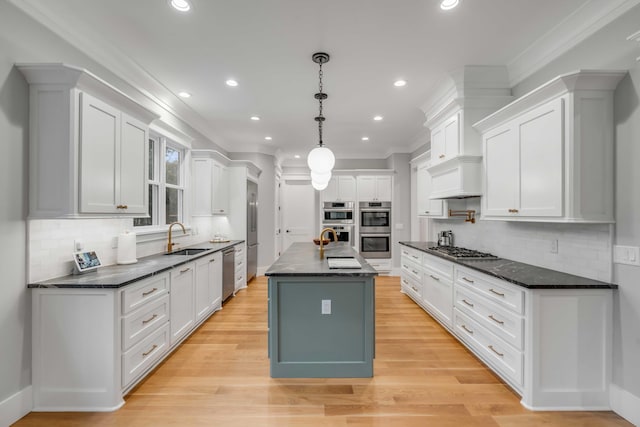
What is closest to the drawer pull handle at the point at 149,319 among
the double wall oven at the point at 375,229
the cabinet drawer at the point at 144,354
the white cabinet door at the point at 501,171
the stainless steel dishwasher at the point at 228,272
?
the cabinet drawer at the point at 144,354

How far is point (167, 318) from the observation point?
267 centimetres

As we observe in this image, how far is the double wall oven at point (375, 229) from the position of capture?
6227 mm

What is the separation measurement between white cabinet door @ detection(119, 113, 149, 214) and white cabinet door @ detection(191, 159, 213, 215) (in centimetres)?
175

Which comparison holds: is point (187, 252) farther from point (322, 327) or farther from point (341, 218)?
point (341, 218)

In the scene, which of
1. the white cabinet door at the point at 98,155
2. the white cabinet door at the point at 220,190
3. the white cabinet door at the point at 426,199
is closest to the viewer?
the white cabinet door at the point at 98,155

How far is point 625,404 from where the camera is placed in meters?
1.88

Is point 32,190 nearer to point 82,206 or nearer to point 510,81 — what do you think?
point 82,206

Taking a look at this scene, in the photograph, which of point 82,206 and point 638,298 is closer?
point 638,298

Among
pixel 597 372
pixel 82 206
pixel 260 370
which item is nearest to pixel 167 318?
pixel 260 370

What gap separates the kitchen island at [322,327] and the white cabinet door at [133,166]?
138 cm

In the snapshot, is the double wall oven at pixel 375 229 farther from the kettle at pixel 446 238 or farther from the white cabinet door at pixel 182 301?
the white cabinet door at pixel 182 301

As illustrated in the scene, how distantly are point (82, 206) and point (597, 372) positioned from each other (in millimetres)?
3754

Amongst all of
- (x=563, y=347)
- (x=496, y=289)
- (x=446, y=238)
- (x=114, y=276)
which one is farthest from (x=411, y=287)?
(x=114, y=276)

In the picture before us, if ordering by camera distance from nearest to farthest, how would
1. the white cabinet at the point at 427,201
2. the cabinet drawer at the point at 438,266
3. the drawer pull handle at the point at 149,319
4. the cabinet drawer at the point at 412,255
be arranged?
the drawer pull handle at the point at 149,319, the cabinet drawer at the point at 438,266, the cabinet drawer at the point at 412,255, the white cabinet at the point at 427,201
